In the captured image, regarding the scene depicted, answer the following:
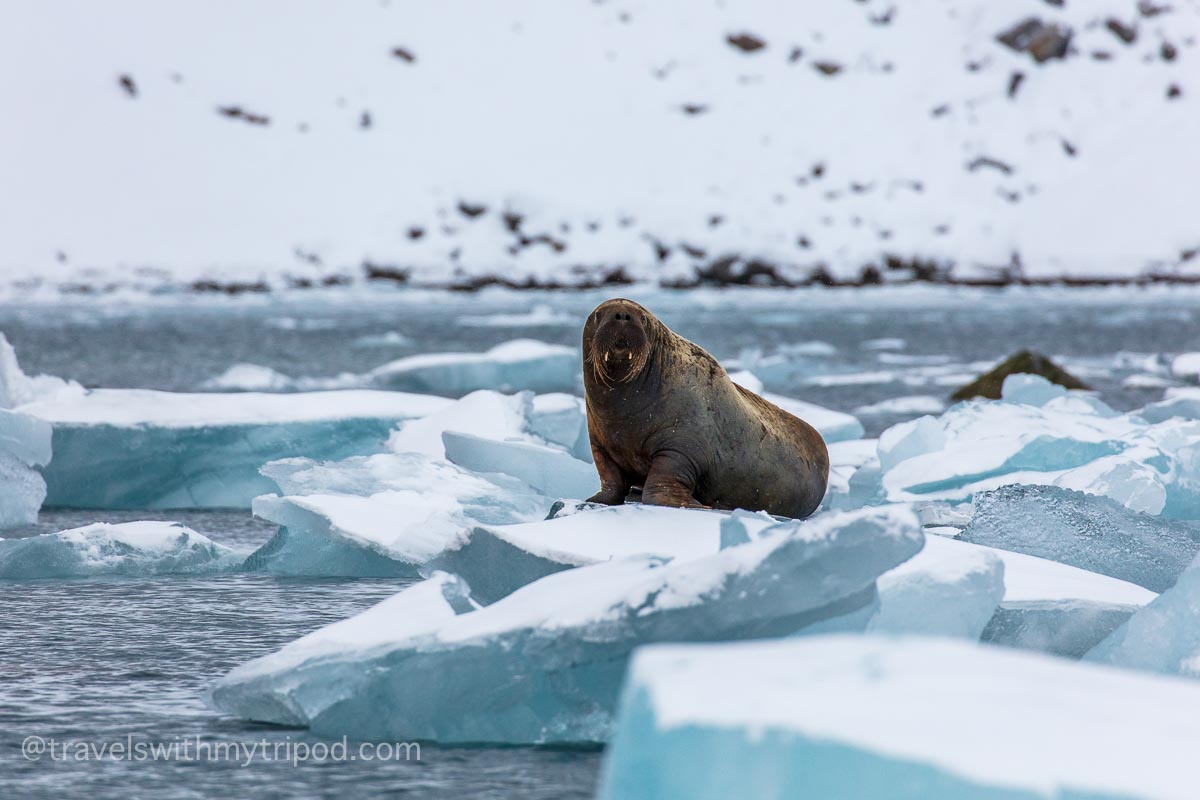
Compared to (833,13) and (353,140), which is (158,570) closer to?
(353,140)

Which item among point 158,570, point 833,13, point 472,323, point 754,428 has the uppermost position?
point 833,13

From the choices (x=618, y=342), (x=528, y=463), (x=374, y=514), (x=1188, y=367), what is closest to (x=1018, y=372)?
(x=1188, y=367)

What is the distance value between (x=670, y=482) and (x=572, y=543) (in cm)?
106

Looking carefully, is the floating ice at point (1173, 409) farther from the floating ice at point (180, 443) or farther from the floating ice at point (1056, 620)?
the floating ice at point (1056, 620)

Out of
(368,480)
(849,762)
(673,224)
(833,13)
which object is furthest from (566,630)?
(833,13)

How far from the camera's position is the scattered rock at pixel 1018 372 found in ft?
38.5

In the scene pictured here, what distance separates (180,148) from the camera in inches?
2196

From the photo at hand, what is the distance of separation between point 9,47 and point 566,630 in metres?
58.8

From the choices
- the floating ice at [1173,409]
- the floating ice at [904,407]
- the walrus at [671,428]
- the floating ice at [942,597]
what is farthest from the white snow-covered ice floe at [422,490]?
the floating ice at [904,407]

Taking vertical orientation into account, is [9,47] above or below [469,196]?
above

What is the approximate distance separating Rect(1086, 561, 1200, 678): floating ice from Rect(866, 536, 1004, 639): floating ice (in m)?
0.27

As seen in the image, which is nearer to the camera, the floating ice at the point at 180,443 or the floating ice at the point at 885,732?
the floating ice at the point at 885,732

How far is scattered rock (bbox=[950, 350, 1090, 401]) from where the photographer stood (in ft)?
38.5

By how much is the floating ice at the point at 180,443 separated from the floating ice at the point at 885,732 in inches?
197
